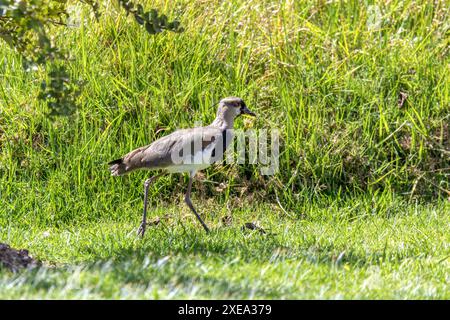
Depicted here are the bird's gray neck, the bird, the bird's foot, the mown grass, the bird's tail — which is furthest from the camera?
the mown grass

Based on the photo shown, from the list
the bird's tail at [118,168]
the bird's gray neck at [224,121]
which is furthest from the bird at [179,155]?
the bird's gray neck at [224,121]

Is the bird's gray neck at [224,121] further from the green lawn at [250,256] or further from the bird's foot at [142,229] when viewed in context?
the bird's foot at [142,229]

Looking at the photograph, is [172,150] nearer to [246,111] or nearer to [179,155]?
[179,155]

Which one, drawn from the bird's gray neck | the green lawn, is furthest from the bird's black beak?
the green lawn

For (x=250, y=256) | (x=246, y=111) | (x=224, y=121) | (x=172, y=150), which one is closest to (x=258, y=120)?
(x=246, y=111)

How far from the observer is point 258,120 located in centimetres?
891

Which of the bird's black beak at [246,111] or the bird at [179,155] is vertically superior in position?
the bird's black beak at [246,111]

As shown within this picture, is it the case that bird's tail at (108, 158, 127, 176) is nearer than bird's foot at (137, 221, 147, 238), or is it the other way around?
bird's foot at (137, 221, 147, 238)

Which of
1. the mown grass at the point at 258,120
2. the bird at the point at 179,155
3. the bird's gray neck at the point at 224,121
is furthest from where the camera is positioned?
the mown grass at the point at 258,120

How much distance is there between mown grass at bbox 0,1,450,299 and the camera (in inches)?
325

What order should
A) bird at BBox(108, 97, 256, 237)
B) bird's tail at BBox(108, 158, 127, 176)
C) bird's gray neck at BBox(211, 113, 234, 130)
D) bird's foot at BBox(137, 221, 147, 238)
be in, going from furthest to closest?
bird's gray neck at BBox(211, 113, 234, 130) → bird's tail at BBox(108, 158, 127, 176) → bird at BBox(108, 97, 256, 237) → bird's foot at BBox(137, 221, 147, 238)

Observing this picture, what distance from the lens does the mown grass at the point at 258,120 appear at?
8.26m

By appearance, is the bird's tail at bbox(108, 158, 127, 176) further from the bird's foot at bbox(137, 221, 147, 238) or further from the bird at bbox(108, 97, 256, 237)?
the bird's foot at bbox(137, 221, 147, 238)
